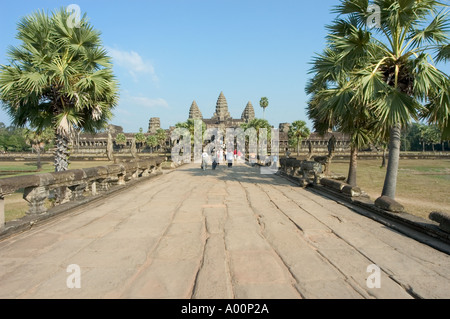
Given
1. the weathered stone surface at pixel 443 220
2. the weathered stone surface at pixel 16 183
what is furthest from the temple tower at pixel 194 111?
the weathered stone surface at pixel 443 220

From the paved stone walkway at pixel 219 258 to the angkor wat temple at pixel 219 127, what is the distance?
44.6 m

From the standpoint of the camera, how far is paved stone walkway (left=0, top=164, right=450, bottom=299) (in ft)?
7.91

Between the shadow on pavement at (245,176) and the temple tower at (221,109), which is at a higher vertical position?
the temple tower at (221,109)

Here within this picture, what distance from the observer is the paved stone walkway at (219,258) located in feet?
7.91

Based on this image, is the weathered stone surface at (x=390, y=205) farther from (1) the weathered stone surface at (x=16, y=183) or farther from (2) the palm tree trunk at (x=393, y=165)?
(1) the weathered stone surface at (x=16, y=183)

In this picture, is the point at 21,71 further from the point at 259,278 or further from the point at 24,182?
the point at 259,278

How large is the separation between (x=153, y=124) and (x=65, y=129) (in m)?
89.7

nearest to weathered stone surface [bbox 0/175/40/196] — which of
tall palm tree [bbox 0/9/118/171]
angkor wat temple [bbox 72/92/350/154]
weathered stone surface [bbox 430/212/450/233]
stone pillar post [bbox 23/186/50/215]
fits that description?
stone pillar post [bbox 23/186/50/215]

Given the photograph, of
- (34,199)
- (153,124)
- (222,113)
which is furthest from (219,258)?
(222,113)

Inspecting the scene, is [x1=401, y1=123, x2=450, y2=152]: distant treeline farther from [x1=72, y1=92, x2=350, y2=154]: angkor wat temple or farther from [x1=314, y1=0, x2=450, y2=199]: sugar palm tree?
[x1=314, y1=0, x2=450, y2=199]: sugar palm tree

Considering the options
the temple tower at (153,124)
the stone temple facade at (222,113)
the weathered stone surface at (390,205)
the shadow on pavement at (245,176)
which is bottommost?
the shadow on pavement at (245,176)

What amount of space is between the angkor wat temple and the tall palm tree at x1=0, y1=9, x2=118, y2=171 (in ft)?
139

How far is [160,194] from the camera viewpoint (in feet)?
25.3

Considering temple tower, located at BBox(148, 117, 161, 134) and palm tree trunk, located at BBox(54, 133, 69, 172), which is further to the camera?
temple tower, located at BBox(148, 117, 161, 134)
